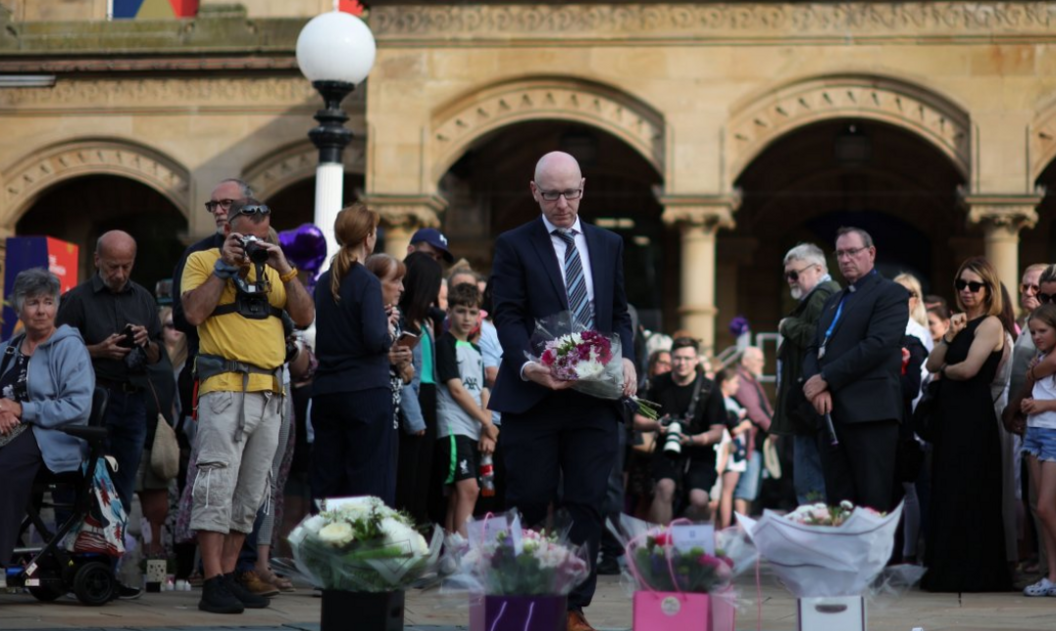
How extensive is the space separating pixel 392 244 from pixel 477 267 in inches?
151

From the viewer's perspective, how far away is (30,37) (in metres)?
23.4

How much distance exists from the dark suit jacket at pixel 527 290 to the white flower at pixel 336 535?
1.05 m

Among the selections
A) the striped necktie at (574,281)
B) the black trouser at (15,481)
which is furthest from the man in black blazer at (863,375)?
the black trouser at (15,481)

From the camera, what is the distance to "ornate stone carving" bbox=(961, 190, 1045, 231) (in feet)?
62.8

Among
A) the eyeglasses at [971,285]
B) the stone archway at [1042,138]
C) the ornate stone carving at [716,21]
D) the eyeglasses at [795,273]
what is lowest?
the eyeglasses at [971,285]

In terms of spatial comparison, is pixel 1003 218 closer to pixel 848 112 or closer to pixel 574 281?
pixel 848 112

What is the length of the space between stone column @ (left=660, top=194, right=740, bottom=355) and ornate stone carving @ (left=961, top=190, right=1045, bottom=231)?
2.78m

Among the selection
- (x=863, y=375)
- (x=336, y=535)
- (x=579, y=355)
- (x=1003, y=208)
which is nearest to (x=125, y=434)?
(x=336, y=535)

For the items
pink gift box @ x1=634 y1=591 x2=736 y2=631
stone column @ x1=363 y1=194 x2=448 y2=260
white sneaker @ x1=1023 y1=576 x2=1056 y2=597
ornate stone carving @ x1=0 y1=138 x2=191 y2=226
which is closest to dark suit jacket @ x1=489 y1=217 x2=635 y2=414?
pink gift box @ x1=634 y1=591 x2=736 y2=631

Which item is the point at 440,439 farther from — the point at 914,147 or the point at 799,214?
the point at 799,214

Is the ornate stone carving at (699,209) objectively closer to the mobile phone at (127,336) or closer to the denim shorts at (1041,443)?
the denim shorts at (1041,443)

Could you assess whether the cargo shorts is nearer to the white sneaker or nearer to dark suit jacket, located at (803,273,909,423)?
dark suit jacket, located at (803,273,909,423)

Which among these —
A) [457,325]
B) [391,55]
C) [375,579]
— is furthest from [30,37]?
[375,579]

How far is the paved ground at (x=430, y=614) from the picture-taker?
23.9 feet
